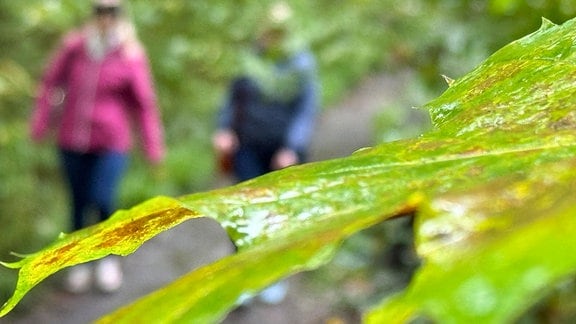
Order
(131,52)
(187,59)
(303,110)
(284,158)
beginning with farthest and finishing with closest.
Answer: (187,59)
(303,110)
(284,158)
(131,52)

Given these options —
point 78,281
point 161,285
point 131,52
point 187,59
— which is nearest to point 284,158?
point 131,52

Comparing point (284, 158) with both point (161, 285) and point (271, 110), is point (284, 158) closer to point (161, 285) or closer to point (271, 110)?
point (271, 110)

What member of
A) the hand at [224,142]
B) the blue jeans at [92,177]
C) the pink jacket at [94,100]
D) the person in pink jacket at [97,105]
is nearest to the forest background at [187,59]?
the blue jeans at [92,177]

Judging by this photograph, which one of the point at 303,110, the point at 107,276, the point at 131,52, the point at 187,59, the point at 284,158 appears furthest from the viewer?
the point at 187,59

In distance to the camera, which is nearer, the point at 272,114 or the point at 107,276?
the point at 272,114

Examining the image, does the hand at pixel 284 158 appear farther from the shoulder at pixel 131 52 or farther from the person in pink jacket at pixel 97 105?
the shoulder at pixel 131 52

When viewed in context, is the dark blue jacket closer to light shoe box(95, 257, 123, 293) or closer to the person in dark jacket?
the person in dark jacket
